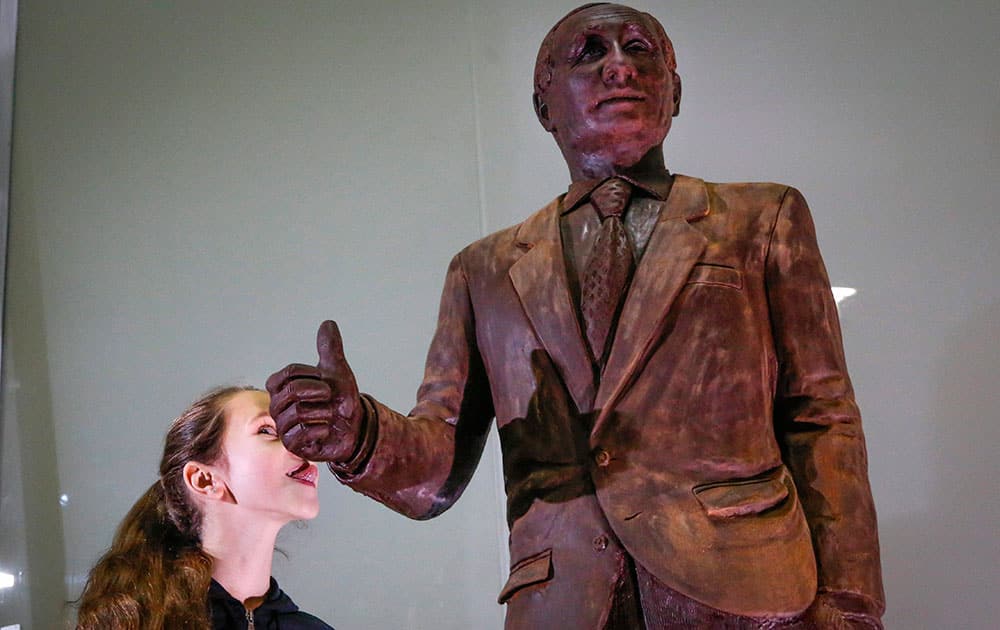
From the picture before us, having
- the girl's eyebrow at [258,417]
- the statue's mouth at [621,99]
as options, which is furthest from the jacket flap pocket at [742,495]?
the girl's eyebrow at [258,417]

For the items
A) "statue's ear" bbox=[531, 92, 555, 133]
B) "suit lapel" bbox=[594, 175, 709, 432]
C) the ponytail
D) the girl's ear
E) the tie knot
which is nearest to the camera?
"suit lapel" bbox=[594, 175, 709, 432]

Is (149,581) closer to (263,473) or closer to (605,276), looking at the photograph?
(263,473)

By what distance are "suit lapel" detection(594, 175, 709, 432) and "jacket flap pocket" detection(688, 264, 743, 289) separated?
0.01m

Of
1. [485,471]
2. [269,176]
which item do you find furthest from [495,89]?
[485,471]

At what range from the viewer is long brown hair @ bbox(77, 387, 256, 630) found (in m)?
2.48

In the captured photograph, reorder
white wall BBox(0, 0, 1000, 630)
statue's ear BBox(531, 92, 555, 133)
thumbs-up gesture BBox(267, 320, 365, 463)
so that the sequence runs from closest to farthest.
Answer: thumbs-up gesture BBox(267, 320, 365, 463) → statue's ear BBox(531, 92, 555, 133) → white wall BBox(0, 0, 1000, 630)

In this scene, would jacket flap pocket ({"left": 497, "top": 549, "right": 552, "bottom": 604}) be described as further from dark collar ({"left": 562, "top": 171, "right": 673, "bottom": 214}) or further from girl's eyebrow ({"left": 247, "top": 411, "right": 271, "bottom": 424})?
girl's eyebrow ({"left": 247, "top": 411, "right": 271, "bottom": 424})

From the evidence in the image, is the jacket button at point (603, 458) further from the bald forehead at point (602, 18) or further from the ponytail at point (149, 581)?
the ponytail at point (149, 581)

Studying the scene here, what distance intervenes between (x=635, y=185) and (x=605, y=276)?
0.20 meters

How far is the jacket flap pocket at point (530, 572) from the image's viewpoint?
176 centimetres

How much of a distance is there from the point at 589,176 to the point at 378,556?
1850 millimetres

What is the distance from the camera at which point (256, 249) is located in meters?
3.69

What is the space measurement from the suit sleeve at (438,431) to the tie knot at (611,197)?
282mm

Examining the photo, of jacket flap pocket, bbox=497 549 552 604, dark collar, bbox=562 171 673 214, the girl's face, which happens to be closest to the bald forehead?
dark collar, bbox=562 171 673 214
